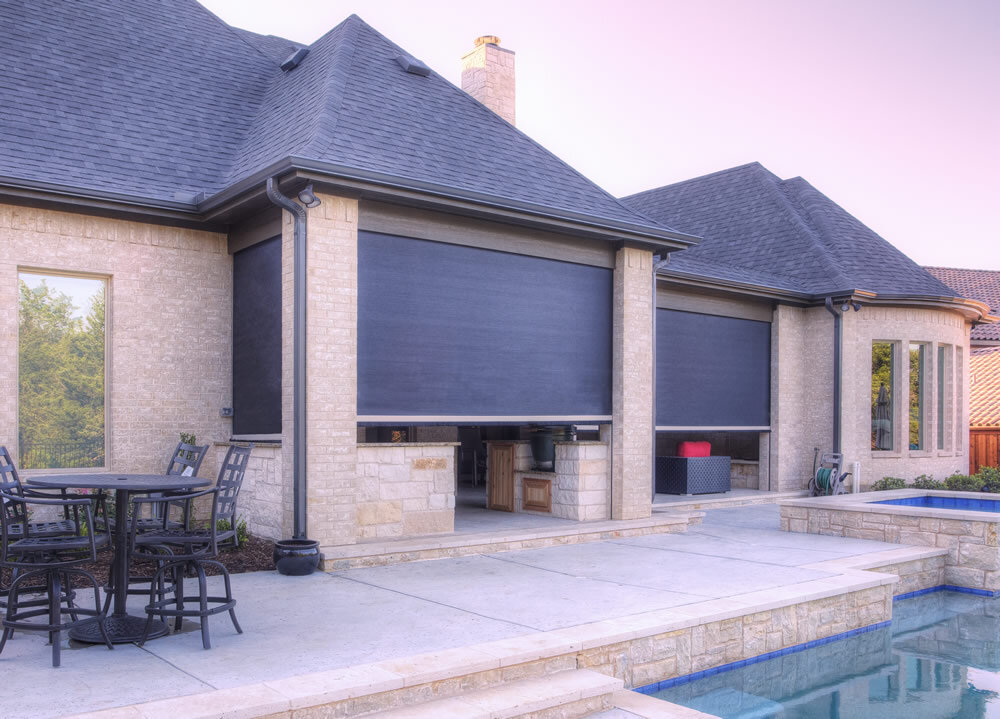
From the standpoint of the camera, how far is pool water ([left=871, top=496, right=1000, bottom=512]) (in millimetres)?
12703

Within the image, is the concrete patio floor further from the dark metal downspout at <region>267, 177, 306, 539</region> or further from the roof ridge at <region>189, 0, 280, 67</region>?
the roof ridge at <region>189, 0, 280, 67</region>

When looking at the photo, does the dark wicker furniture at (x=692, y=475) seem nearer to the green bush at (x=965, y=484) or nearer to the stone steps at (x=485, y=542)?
the stone steps at (x=485, y=542)

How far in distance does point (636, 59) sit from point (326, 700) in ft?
70.3

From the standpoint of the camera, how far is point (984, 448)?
19484mm

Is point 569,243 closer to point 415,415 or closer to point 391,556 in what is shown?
point 415,415

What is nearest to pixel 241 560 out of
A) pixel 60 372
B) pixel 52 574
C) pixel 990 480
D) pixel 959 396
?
pixel 60 372

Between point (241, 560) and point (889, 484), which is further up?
point (241, 560)

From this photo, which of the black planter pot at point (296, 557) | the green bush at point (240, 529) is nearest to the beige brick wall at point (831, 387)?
the green bush at point (240, 529)

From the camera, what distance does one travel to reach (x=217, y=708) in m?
3.85

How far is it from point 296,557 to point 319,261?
2.80m

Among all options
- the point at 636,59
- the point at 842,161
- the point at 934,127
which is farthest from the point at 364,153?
the point at 842,161

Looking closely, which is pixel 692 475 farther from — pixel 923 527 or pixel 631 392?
pixel 923 527

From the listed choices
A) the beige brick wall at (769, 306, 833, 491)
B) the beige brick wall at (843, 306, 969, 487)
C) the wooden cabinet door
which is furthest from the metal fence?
the beige brick wall at (843, 306, 969, 487)

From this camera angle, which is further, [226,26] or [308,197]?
[226,26]
